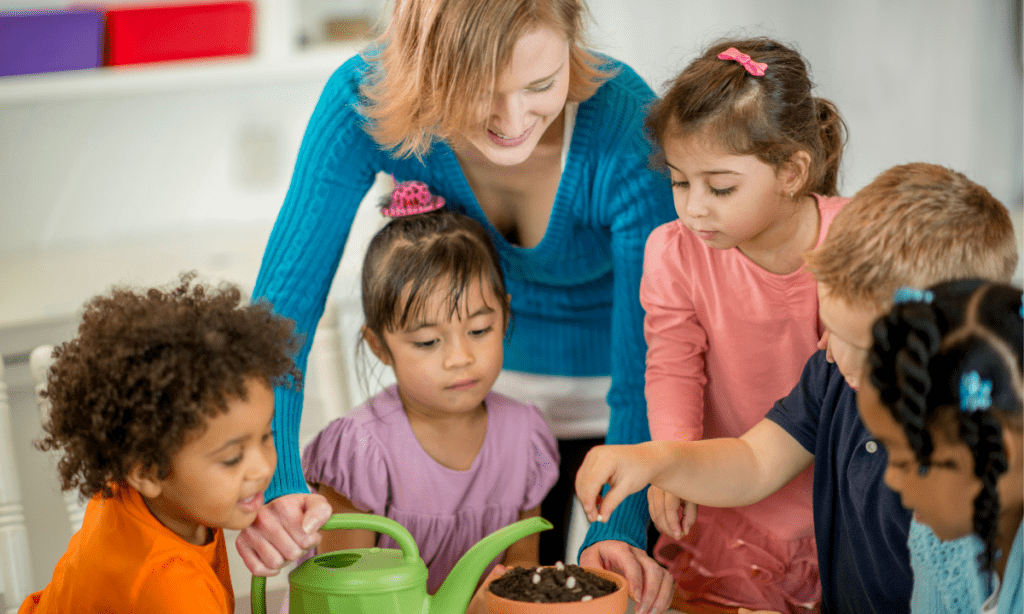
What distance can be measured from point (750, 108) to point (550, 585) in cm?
58

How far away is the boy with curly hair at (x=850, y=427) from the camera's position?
2.59ft

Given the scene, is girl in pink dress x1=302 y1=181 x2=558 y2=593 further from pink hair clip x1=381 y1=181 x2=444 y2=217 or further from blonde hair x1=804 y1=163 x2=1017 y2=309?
blonde hair x1=804 y1=163 x2=1017 y2=309

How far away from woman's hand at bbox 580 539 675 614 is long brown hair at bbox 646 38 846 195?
47 cm

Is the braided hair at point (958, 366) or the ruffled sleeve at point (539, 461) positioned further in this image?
the ruffled sleeve at point (539, 461)

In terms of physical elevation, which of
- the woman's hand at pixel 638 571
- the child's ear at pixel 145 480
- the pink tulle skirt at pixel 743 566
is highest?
the child's ear at pixel 145 480

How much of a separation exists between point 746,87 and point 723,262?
0.22m

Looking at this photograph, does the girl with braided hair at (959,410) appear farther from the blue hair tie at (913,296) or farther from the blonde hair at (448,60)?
the blonde hair at (448,60)

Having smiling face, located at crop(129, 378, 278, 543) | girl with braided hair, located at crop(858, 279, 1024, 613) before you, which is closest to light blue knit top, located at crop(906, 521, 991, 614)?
girl with braided hair, located at crop(858, 279, 1024, 613)

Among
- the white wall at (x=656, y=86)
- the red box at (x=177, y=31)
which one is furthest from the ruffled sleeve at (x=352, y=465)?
the white wall at (x=656, y=86)

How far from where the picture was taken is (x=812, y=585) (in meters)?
1.09

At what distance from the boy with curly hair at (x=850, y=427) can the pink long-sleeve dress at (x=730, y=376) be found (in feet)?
0.13

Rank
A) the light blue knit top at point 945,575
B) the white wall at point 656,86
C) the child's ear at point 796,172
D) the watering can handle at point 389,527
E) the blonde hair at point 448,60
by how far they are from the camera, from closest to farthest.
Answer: the light blue knit top at point 945,575, the watering can handle at point 389,527, the blonde hair at point 448,60, the child's ear at point 796,172, the white wall at point 656,86

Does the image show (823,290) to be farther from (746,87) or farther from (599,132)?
(599,132)

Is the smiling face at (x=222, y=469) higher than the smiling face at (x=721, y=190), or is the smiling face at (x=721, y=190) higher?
the smiling face at (x=721, y=190)
